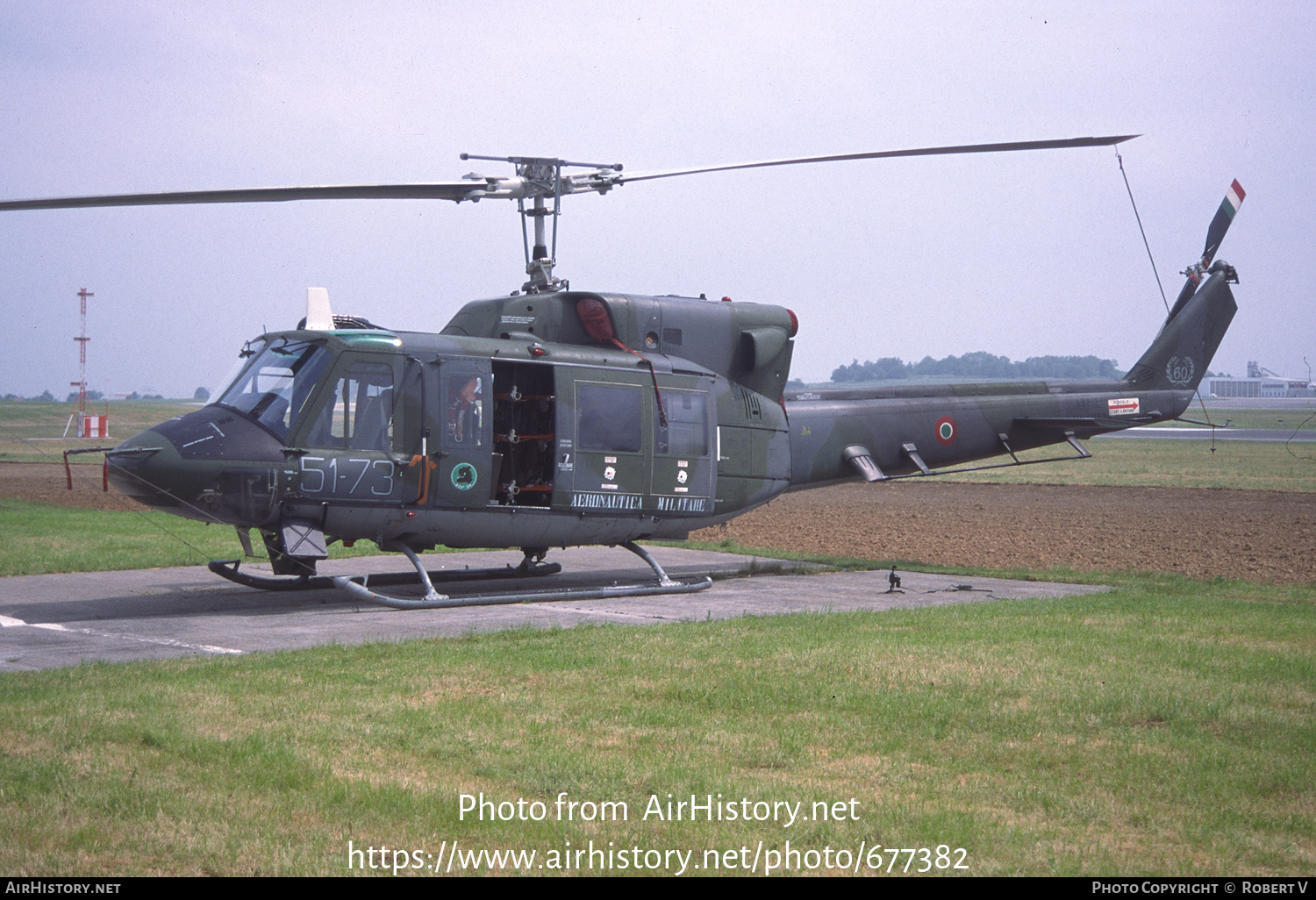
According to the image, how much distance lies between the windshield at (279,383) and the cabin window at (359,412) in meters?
0.23

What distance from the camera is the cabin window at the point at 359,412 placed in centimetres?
1129

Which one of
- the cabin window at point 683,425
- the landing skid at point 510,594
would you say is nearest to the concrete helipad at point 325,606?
the landing skid at point 510,594

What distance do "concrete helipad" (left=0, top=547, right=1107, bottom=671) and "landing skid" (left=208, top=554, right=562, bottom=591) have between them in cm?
13

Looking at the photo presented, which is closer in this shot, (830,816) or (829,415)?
(830,816)

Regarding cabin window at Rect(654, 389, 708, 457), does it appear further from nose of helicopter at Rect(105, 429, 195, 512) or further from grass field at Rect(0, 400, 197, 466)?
grass field at Rect(0, 400, 197, 466)

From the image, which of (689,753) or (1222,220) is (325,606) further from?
(1222,220)

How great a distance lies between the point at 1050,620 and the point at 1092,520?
12.3m

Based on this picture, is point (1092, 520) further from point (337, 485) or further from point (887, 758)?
point (887, 758)

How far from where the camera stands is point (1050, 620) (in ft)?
34.2

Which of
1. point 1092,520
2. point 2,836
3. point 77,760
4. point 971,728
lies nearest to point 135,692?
point 77,760

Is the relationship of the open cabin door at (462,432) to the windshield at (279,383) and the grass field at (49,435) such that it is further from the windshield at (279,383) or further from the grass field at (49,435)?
the grass field at (49,435)

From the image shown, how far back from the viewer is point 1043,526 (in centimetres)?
2111

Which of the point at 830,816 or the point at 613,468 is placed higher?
the point at 613,468

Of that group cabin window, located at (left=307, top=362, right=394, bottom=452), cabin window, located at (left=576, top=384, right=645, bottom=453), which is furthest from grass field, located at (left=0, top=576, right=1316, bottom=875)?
cabin window, located at (left=576, top=384, right=645, bottom=453)
